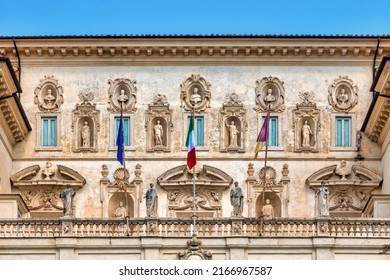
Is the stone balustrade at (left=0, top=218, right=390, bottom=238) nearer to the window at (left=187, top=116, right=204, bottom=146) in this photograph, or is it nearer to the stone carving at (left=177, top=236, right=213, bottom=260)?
the stone carving at (left=177, top=236, right=213, bottom=260)

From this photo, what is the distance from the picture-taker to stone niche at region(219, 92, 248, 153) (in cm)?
8956

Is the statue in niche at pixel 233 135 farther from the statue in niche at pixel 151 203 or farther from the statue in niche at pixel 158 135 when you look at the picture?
the statue in niche at pixel 151 203

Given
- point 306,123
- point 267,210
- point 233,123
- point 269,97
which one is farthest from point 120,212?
point 306,123

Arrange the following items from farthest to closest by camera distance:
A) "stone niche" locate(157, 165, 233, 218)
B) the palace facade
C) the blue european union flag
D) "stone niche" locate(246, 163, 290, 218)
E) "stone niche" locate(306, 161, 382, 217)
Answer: "stone niche" locate(246, 163, 290, 218) < the palace facade < "stone niche" locate(157, 165, 233, 218) < "stone niche" locate(306, 161, 382, 217) < the blue european union flag

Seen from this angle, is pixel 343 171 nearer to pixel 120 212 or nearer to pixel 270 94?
pixel 270 94

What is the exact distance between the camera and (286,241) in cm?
7619

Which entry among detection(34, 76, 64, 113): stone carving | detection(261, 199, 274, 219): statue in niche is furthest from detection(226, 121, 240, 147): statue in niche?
detection(34, 76, 64, 113): stone carving

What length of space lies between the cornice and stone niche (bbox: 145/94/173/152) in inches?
81.6

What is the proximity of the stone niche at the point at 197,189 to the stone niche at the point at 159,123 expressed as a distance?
1.66m

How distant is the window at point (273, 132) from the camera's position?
294 feet

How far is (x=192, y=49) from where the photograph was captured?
89.7 meters
